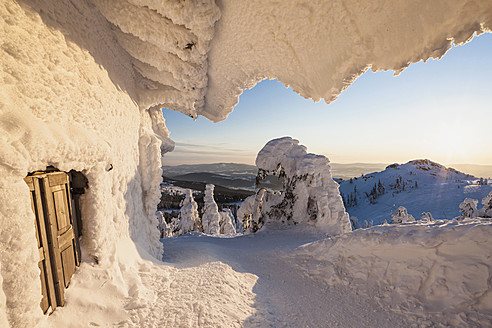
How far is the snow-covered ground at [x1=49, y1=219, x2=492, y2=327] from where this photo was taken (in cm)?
271

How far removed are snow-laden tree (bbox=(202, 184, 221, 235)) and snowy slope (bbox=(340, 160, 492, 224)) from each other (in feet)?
107

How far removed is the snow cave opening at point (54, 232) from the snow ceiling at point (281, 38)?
282 centimetres

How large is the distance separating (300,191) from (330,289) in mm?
6457

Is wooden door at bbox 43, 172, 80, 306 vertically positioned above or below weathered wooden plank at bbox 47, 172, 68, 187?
below

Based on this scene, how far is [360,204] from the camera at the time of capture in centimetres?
5425

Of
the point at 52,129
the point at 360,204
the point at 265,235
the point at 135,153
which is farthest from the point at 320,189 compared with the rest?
the point at 360,204

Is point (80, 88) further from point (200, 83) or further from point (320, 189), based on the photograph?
point (320, 189)

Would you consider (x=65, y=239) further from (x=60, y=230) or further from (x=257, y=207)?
(x=257, y=207)

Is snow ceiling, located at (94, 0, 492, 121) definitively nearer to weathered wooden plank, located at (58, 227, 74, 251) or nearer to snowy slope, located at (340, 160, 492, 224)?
weathered wooden plank, located at (58, 227, 74, 251)

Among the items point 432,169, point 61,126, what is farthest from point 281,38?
point 432,169

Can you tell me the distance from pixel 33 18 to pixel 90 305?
10.7 ft

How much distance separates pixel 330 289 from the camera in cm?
444

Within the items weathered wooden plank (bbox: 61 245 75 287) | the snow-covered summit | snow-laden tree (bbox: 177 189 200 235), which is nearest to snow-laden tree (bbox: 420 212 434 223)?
weathered wooden plank (bbox: 61 245 75 287)

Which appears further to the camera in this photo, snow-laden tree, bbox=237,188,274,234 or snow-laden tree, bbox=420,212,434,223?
snow-laden tree, bbox=237,188,274,234
